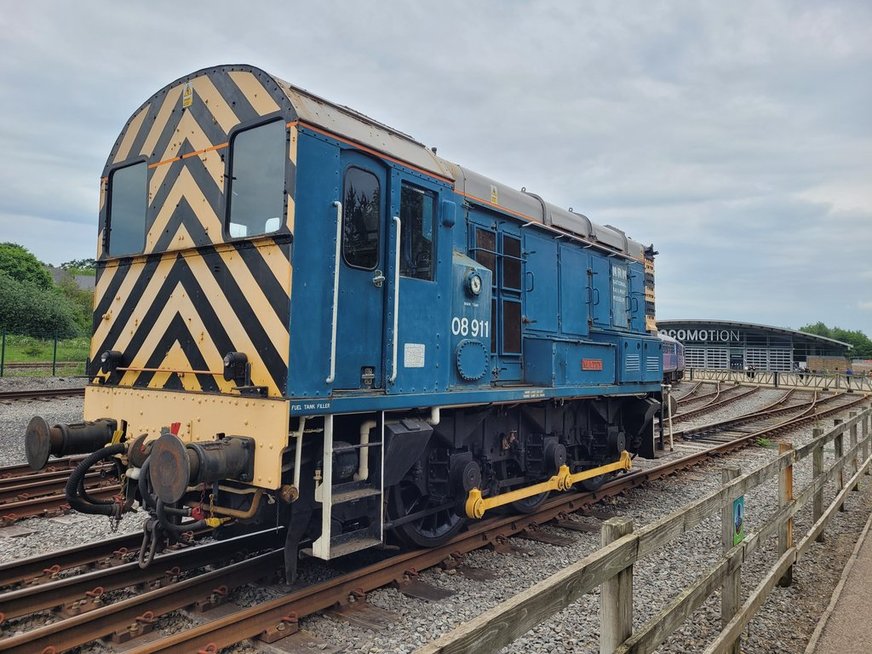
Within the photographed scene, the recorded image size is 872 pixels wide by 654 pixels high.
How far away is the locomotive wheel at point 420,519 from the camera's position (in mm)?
5309

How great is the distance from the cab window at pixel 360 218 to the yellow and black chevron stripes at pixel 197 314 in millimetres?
617

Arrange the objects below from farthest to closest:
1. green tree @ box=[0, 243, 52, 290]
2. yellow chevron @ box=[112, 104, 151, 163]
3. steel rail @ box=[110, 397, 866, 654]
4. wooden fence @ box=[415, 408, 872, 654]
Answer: green tree @ box=[0, 243, 52, 290], yellow chevron @ box=[112, 104, 151, 163], steel rail @ box=[110, 397, 866, 654], wooden fence @ box=[415, 408, 872, 654]

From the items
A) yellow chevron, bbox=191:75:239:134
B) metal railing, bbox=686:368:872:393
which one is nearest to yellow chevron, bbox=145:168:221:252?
yellow chevron, bbox=191:75:239:134

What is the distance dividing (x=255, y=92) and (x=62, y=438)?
10.0ft

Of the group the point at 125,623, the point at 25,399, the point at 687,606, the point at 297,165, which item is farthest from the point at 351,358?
the point at 25,399

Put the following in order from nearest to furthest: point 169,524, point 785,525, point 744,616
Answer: point 744,616
point 169,524
point 785,525

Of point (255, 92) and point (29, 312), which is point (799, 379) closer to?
point (255, 92)

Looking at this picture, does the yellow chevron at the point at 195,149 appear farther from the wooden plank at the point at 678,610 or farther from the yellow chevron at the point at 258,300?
the wooden plank at the point at 678,610

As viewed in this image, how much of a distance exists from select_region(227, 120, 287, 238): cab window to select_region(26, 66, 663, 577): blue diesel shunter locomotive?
15 millimetres

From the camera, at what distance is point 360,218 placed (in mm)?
4703

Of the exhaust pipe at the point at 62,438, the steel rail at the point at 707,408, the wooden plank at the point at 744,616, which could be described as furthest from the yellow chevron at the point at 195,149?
the steel rail at the point at 707,408

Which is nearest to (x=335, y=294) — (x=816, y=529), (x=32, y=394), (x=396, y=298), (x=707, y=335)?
(x=396, y=298)

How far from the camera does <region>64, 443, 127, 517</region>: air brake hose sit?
14.8 feet

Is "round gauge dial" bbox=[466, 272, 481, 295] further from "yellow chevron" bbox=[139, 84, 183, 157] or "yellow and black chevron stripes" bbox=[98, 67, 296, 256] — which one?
"yellow chevron" bbox=[139, 84, 183, 157]
